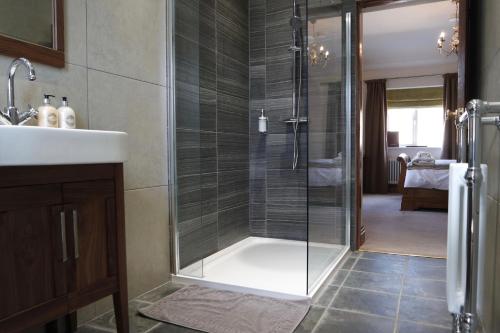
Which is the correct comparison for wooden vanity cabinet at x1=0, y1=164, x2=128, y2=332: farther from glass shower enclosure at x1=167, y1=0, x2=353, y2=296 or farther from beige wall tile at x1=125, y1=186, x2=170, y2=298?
glass shower enclosure at x1=167, y1=0, x2=353, y2=296

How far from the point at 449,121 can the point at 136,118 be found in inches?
244

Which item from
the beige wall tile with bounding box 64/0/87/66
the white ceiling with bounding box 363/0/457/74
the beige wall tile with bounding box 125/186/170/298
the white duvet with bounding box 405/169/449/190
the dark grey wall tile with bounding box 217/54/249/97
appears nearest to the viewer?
the beige wall tile with bounding box 64/0/87/66

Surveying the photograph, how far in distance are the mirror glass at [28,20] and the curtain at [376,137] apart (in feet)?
21.0

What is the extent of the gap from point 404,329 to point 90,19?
6.67ft

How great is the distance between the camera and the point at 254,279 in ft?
7.27

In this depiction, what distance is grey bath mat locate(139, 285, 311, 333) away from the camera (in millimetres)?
1615

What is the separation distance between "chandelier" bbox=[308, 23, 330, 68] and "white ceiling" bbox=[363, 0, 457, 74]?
1.96m

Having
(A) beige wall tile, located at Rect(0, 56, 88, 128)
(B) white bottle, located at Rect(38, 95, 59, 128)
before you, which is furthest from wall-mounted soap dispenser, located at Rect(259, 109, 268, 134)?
(B) white bottle, located at Rect(38, 95, 59, 128)

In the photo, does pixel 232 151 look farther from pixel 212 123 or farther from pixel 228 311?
pixel 228 311

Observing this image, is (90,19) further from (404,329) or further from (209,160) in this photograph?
(404,329)

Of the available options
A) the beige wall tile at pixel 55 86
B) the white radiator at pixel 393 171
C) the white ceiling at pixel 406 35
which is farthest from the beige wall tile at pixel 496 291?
the white radiator at pixel 393 171

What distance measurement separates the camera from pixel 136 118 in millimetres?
1971

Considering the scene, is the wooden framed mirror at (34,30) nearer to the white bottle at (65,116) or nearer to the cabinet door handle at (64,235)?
the white bottle at (65,116)

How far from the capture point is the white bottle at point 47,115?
136cm
